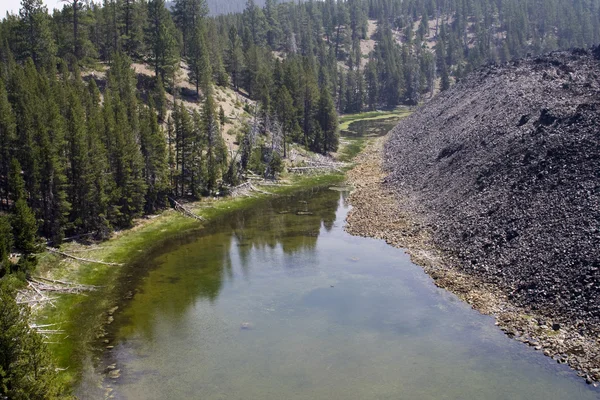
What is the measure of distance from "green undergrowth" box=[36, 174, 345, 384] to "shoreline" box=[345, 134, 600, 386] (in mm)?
17816

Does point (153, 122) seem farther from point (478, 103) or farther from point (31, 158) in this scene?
point (478, 103)

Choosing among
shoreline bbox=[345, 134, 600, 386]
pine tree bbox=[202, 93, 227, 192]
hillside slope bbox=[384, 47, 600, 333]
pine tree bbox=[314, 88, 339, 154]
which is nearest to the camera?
shoreline bbox=[345, 134, 600, 386]

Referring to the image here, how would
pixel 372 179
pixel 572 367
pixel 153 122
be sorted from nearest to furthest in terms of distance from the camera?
pixel 572 367 < pixel 153 122 < pixel 372 179

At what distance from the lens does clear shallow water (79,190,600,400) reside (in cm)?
3353

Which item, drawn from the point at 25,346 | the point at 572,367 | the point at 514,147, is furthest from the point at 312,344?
the point at 514,147

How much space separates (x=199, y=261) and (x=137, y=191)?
1629 centimetres

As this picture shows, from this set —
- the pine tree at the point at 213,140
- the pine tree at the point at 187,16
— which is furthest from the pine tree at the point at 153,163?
the pine tree at the point at 187,16

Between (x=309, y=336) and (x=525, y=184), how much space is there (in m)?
30.2

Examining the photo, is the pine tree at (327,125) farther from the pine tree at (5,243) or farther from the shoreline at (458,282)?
the pine tree at (5,243)

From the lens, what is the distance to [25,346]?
25.8 m

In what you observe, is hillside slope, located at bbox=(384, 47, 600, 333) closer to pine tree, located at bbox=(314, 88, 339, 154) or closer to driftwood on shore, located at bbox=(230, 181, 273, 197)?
pine tree, located at bbox=(314, 88, 339, 154)

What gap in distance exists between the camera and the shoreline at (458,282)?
35062 millimetres

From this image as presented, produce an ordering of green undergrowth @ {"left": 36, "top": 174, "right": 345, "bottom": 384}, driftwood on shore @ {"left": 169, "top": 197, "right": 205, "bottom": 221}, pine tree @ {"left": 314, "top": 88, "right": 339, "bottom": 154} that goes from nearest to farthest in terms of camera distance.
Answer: green undergrowth @ {"left": 36, "top": 174, "right": 345, "bottom": 384}
driftwood on shore @ {"left": 169, "top": 197, "right": 205, "bottom": 221}
pine tree @ {"left": 314, "top": 88, "right": 339, "bottom": 154}

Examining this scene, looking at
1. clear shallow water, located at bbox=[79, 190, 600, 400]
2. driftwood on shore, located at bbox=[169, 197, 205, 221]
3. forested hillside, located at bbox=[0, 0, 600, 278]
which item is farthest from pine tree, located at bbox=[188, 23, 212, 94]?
clear shallow water, located at bbox=[79, 190, 600, 400]
